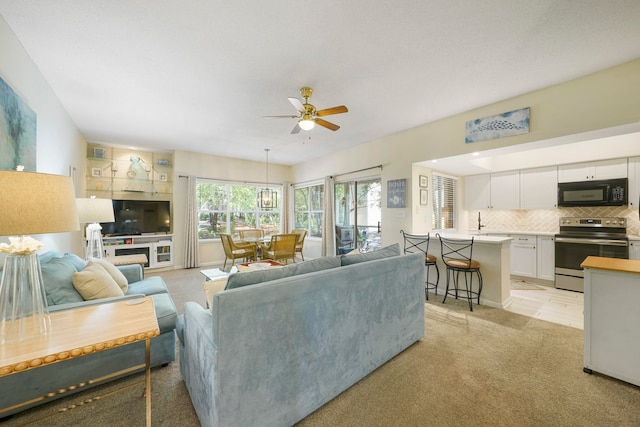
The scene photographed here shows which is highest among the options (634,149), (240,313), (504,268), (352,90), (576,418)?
(352,90)

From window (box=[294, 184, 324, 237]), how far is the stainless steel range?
473cm

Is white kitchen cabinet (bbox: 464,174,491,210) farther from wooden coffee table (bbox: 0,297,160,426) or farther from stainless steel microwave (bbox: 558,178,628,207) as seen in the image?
wooden coffee table (bbox: 0,297,160,426)

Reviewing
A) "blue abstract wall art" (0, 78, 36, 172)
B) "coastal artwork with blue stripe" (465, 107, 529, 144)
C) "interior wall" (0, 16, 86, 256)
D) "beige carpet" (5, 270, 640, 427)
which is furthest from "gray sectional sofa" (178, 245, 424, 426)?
"coastal artwork with blue stripe" (465, 107, 529, 144)

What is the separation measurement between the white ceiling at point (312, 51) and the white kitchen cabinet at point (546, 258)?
273 cm

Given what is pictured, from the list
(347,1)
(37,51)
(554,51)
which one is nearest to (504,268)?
(554,51)

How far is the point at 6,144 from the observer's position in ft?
6.12

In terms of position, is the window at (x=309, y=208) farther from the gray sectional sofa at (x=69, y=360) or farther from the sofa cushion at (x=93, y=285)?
the sofa cushion at (x=93, y=285)

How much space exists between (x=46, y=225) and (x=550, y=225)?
21.3ft

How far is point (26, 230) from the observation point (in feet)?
3.33

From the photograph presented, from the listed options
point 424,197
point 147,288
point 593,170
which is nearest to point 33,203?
point 147,288

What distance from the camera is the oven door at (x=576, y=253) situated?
12.0ft

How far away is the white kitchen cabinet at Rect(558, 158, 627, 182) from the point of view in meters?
3.86

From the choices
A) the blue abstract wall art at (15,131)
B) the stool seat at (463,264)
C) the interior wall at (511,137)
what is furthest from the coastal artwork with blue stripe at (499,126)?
the blue abstract wall art at (15,131)

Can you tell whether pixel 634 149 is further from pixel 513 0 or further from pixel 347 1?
pixel 347 1
